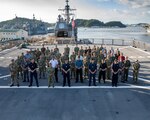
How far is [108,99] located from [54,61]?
474 cm

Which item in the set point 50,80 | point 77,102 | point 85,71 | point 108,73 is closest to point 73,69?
point 85,71

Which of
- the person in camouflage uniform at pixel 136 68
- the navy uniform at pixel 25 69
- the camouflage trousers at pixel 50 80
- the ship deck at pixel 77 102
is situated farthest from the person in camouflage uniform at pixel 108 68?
the navy uniform at pixel 25 69

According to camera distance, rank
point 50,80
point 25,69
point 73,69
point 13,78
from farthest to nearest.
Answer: point 73,69 → point 25,69 → point 13,78 → point 50,80

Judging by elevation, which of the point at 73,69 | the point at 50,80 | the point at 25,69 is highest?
the point at 25,69

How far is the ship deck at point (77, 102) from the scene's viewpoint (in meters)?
10.8

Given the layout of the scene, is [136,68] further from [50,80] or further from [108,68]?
[50,80]

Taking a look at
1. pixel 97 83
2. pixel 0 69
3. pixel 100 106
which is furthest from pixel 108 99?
pixel 0 69

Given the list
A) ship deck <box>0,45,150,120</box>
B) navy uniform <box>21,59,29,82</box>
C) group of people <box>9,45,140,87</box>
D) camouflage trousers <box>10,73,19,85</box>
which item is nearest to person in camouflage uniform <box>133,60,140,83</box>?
group of people <box>9,45,140,87</box>

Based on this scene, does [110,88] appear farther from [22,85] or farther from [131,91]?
[22,85]

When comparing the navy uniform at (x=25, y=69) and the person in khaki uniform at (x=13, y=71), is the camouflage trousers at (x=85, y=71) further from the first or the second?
the person in khaki uniform at (x=13, y=71)

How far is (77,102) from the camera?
492 inches

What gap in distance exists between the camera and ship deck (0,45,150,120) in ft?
35.6

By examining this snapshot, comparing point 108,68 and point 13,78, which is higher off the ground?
point 108,68

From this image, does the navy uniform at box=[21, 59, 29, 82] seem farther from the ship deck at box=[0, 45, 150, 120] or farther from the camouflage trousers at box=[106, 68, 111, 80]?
the camouflage trousers at box=[106, 68, 111, 80]
